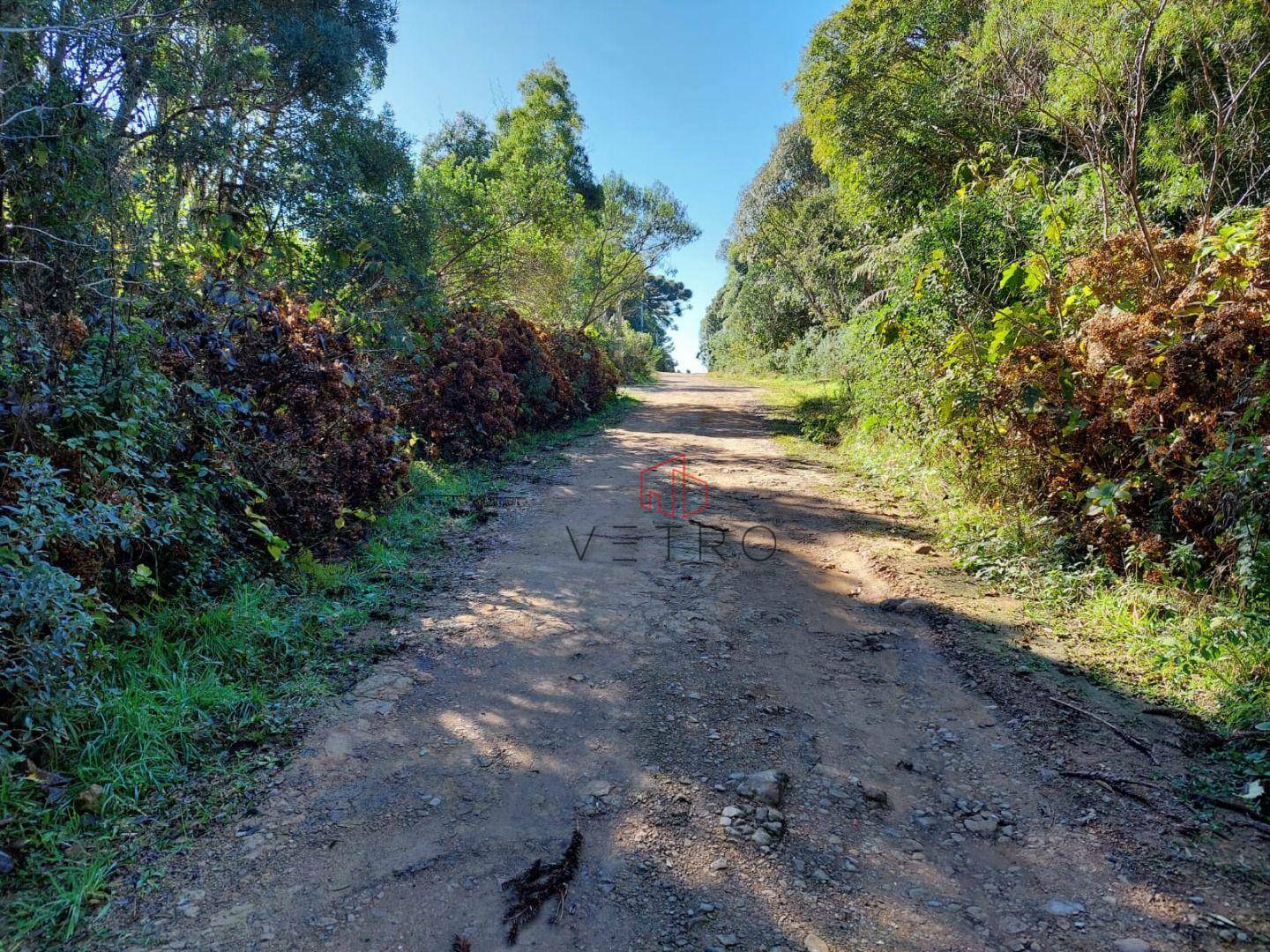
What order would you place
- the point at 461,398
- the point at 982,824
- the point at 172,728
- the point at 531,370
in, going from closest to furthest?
the point at 982,824, the point at 172,728, the point at 461,398, the point at 531,370

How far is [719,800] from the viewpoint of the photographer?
2.59m

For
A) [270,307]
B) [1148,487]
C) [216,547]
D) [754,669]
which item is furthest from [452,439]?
[1148,487]

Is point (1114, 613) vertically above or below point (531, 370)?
below

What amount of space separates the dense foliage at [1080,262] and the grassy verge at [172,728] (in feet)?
14.7

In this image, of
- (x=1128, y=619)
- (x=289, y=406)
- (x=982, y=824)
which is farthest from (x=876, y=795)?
(x=289, y=406)

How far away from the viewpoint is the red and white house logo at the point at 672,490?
22.5 feet

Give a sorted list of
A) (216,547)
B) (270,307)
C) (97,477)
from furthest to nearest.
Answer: (270,307) → (216,547) → (97,477)

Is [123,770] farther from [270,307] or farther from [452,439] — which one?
[452,439]

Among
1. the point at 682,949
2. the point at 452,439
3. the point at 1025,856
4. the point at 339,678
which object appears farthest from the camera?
the point at 452,439

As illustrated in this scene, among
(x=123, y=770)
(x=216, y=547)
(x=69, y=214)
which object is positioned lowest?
(x=123, y=770)

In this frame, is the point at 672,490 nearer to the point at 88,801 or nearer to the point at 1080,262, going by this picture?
the point at 1080,262

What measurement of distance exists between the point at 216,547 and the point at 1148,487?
226 inches

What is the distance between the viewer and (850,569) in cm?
517

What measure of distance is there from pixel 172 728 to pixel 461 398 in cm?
644
